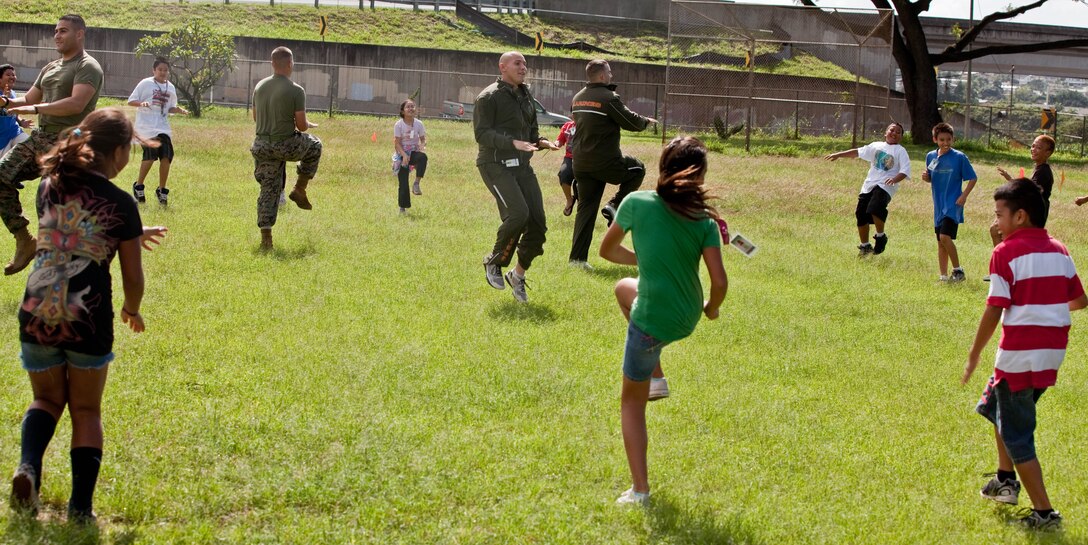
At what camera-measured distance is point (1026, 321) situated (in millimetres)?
5215

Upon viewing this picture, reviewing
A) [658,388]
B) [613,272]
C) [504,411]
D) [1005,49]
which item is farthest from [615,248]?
[1005,49]

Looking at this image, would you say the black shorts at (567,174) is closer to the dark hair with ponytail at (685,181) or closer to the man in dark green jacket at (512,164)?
the man in dark green jacket at (512,164)

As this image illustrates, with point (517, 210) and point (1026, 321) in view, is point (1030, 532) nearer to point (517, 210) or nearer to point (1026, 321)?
point (1026, 321)

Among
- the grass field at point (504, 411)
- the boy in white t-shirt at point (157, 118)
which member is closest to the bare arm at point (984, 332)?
the grass field at point (504, 411)

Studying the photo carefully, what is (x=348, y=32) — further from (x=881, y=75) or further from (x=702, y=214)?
(x=702, y=214)

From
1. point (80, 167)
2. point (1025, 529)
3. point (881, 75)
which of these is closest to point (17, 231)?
point (80, 167)

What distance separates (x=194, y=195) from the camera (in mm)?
16078

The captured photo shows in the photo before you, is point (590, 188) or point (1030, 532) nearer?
point (1030, 532)

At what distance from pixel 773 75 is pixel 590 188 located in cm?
2900

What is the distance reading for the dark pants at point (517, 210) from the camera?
9984 millimetres

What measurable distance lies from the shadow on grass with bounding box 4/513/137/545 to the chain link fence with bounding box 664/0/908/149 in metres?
23.6

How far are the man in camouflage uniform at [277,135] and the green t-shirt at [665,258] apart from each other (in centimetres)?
714

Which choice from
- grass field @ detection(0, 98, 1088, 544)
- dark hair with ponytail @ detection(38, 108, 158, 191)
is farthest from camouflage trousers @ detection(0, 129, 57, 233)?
dark hair with ponytail @ detection(38, 108, 158, 191)

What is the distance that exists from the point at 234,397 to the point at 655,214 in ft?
9.47
